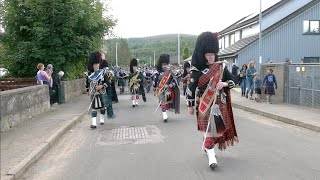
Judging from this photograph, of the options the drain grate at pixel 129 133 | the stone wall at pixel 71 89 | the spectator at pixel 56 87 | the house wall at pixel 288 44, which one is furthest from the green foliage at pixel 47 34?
the house wall at pixel 288 44

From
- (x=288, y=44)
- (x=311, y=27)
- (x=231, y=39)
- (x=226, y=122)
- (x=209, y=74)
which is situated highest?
(x=311, y=27)

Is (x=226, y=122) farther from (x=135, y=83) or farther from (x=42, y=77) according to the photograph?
(x=135, y=83)

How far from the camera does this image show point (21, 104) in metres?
12.5

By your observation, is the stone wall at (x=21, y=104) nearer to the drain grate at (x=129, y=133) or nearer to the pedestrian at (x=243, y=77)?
the drain grate at (x=129, y=133)

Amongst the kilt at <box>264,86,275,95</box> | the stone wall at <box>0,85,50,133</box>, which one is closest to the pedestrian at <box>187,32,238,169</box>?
the stone wall at <box>0,85,50,133</box>

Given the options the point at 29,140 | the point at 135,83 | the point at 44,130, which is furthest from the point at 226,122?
the point at 135,83

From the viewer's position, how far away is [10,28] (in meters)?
23.5

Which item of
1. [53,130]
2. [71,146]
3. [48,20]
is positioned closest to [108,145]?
[71,146]

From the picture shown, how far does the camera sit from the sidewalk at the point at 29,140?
7.29 meters

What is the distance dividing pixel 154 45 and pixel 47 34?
138891mm

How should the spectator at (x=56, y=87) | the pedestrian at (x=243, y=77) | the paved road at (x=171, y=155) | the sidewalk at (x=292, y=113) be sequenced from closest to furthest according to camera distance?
1. the paved road at (x=171, y=155)
2. the sidewalk at (x=292, y=113)
3. the spectator at (x=56, y=87)
4. the pedestrian at (x=243, y=77)

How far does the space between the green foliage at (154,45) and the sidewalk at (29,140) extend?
124 metres

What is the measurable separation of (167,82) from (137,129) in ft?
7.60

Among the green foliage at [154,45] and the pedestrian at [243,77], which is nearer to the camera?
the pedestrian at [243,77]
